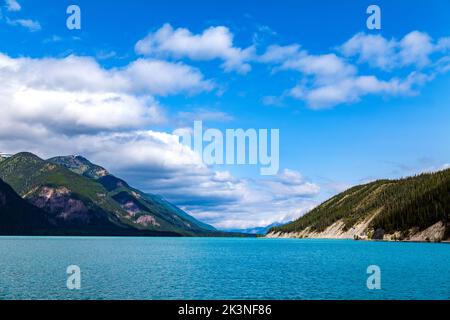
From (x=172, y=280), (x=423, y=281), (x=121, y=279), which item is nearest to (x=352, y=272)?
(x=423, y=281)

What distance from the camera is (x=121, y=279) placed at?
283 ft
